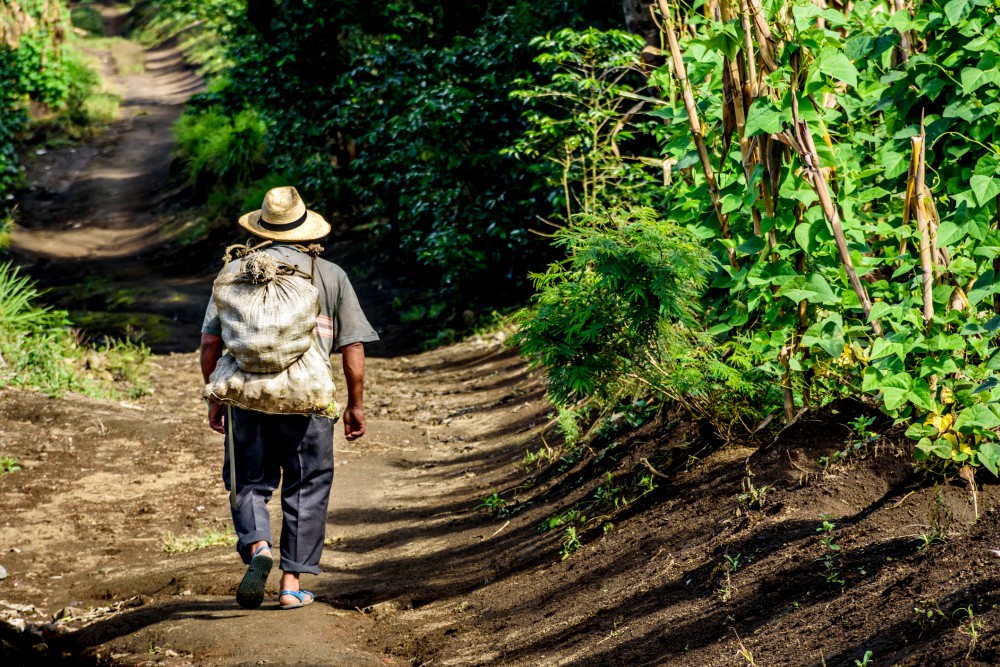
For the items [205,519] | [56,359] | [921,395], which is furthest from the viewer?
[56,359]

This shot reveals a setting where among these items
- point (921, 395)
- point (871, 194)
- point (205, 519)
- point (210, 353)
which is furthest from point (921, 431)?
point (205, 519)

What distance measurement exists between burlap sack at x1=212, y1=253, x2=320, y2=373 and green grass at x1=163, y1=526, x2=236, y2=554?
1.94 m

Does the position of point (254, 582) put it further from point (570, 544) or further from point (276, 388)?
point (570, 544)

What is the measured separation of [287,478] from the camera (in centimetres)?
438

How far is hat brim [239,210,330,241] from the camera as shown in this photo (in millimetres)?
4262

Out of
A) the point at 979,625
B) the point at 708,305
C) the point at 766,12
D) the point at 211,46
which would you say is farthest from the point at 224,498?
the point at 211,46

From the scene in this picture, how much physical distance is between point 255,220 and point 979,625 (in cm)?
318

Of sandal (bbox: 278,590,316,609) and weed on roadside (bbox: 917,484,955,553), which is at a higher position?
weed on roadside (bbox: 917,484,955,553)

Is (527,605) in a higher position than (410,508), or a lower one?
higher

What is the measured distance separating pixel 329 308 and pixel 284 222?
41cm

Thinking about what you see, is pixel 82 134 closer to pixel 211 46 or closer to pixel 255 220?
pixel 211 46

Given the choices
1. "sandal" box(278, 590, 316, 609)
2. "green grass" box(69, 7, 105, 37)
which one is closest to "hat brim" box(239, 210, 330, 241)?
"sandal" box(278, 590, 316, 609)

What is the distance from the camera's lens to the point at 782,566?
3357 mm

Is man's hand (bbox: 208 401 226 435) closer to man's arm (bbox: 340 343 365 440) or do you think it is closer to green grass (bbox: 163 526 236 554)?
man's arm (bbox: 340 343 365 440)
